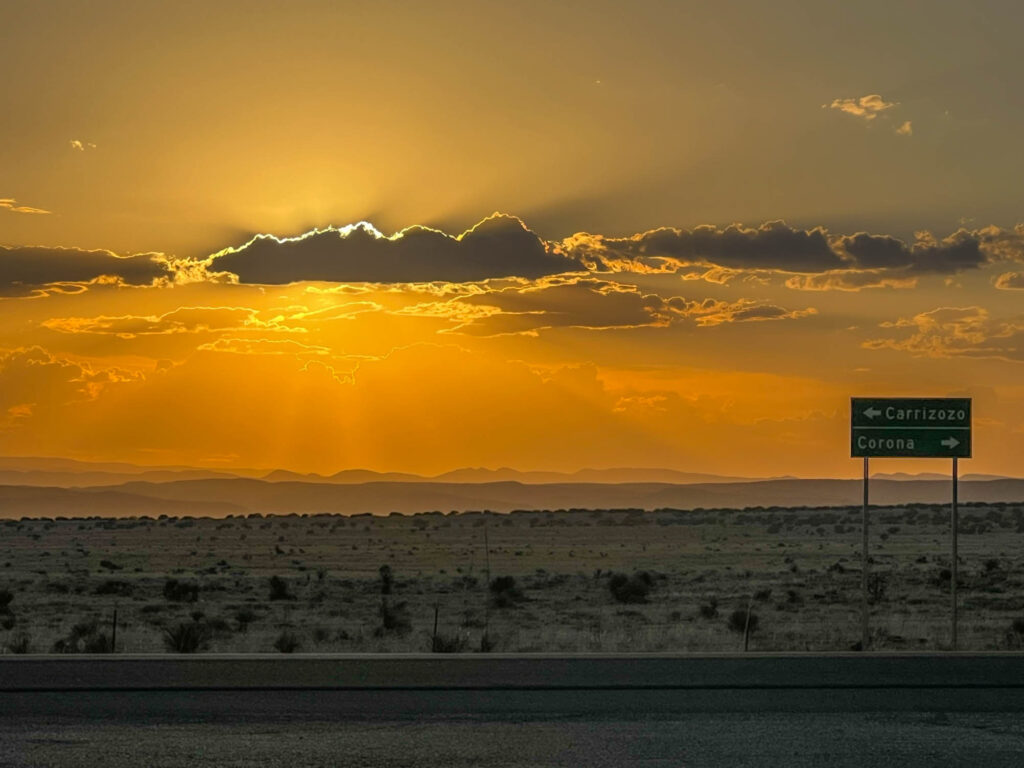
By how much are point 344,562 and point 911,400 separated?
152 feet

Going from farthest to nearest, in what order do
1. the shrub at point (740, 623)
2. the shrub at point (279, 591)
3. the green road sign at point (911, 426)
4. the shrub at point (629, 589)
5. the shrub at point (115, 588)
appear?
the shrub at point (115, 588) < the shrub at point (279, 591) < the shrub at point (629, 589) < the shrub at point (740, 623) < the green road sign at point (911, 426)

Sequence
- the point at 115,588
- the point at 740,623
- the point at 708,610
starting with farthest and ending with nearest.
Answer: the point at 115,588 → the point at 708,610 → the point at 740,623

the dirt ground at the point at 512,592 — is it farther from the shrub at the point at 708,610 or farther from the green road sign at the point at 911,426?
the green road sign at the point at 911,426

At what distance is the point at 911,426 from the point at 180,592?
28070 millimetres

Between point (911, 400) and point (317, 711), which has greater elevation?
point (911, 400)

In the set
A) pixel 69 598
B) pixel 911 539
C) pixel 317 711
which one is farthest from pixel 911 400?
pixel 911 539

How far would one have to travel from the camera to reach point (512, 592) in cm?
4400

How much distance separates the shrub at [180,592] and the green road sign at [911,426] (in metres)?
25.1

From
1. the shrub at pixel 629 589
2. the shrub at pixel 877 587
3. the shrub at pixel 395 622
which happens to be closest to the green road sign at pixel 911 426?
the shrub at pixel 395 622

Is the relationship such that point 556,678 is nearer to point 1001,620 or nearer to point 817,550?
point 1001,620

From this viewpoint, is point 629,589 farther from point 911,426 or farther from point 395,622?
point 911,426

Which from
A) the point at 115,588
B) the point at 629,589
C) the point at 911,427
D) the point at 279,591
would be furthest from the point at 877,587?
the point at 115,588

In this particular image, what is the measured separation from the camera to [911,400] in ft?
→ 77.0

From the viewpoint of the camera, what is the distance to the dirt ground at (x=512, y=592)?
1137 inches
